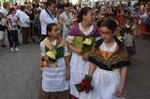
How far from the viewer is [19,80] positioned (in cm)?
895

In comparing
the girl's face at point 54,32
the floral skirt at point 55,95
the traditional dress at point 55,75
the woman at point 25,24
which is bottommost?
the woman at point 25,24

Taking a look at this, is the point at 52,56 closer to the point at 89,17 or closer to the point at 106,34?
the point at 89,17

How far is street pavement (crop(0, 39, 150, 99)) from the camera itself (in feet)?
25.5

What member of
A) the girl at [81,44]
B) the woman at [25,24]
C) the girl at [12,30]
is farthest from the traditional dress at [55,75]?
the woman at [25,24]

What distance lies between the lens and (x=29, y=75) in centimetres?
948

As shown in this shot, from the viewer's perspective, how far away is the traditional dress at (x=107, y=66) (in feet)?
14.9

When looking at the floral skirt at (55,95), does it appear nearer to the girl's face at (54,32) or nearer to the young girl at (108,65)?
the girl's face at (54,32)

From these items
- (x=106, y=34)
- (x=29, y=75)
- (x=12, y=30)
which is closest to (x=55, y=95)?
(x=106, y=34)

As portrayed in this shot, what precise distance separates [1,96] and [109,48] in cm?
362

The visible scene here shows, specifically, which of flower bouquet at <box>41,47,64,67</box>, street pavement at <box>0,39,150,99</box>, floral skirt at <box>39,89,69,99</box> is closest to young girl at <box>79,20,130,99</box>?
flower bouquet at <box>41,47,64,67</box>

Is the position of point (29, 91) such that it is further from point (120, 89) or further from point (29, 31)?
point (29, 31)

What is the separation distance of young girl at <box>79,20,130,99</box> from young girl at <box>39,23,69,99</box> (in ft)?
3.62

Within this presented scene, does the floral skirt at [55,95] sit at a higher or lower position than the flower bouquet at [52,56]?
lower

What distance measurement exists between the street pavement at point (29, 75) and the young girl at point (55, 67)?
5.69 ft
